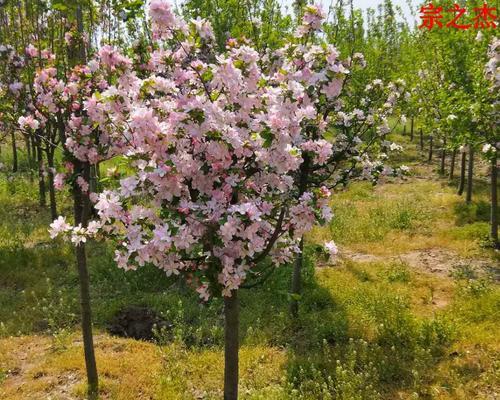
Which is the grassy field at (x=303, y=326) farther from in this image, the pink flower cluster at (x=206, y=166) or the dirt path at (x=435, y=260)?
the pink flower cluster at (x=206, y=166)

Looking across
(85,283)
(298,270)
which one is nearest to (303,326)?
(298,270)

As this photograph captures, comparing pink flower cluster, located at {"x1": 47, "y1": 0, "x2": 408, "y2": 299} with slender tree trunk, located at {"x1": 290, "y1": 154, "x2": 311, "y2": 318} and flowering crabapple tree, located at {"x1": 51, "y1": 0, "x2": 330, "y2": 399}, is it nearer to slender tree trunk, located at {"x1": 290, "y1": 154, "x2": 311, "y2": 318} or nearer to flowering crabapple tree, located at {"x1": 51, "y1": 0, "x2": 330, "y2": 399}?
flowering crabapple tree, located at {"x1": 51, "y1": 0, "x2": 330, "y2": 399}

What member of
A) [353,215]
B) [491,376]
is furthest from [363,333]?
[353,215]

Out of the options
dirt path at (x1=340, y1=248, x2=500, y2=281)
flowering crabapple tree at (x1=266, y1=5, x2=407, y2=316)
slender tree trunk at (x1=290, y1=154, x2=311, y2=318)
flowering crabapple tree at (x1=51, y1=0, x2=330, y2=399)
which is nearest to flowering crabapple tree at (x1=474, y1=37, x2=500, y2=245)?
flowering crabapple tree at (x1=266, y1=5, x2=407, y2=316)

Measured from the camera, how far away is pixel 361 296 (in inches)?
357

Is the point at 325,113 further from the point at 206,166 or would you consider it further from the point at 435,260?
the point at 435,260

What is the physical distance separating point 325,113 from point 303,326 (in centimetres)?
381

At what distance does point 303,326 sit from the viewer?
8.41 metres

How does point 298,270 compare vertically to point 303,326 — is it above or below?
above

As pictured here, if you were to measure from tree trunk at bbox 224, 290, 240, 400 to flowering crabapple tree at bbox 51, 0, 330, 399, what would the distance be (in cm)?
62

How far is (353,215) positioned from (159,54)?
11.1 meters

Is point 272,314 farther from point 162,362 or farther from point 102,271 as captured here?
point 102,271

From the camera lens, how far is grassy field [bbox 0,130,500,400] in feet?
21.6

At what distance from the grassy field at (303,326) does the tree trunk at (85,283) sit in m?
0.24
